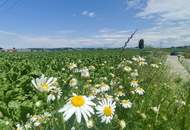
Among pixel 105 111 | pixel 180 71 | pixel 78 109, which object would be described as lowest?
pixel 180 71

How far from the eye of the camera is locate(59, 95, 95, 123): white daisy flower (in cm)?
178

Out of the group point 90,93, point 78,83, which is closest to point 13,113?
point 90,93

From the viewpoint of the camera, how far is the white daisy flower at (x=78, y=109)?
5.85 feet

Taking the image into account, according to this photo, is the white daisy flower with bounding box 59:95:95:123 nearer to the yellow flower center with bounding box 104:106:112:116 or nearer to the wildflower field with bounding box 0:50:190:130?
the wildflower field with bounding box 0:50:190:130

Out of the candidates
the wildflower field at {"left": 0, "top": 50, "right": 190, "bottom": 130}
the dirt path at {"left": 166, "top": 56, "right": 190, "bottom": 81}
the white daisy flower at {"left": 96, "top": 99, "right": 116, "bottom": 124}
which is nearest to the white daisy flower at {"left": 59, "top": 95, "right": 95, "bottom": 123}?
the wildflower field at {"left": 0, "top": 50, "right": 190, "bottom": 130}

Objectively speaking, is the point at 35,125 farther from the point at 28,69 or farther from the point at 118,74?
the point at 28,69

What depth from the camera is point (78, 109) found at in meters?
1.83

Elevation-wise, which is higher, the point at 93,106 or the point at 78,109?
the point at 78,109

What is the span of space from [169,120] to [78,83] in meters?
1.76

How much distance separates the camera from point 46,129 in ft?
7.65

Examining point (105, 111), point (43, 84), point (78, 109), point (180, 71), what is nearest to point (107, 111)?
point (105, 111)

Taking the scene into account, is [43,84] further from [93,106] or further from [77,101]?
[93,106]

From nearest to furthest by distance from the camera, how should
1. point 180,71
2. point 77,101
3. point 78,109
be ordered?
point 78,109 < point 77,101 < point 180,71

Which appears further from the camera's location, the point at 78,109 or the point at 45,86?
the point at 45,86
